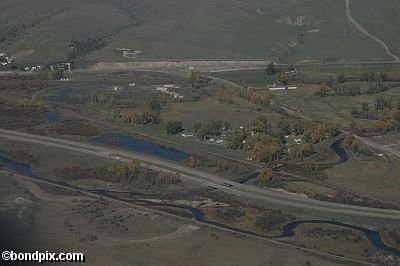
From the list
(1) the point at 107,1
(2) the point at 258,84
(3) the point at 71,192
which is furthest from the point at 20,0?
(3) the point at 71,192

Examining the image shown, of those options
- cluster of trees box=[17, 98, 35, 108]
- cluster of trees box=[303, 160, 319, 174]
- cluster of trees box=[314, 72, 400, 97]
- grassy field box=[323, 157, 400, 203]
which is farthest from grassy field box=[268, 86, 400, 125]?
cluster of trees box=[17, 98, 35, 108]

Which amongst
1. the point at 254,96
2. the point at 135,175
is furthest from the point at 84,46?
the point at 135,175

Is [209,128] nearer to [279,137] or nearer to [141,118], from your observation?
[279,137]

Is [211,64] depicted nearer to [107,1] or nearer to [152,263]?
[107,1]

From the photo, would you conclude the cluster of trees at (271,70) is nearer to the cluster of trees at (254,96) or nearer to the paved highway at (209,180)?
the cluster of trees at (254,96)

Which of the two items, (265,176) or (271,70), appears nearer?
(265,176)
